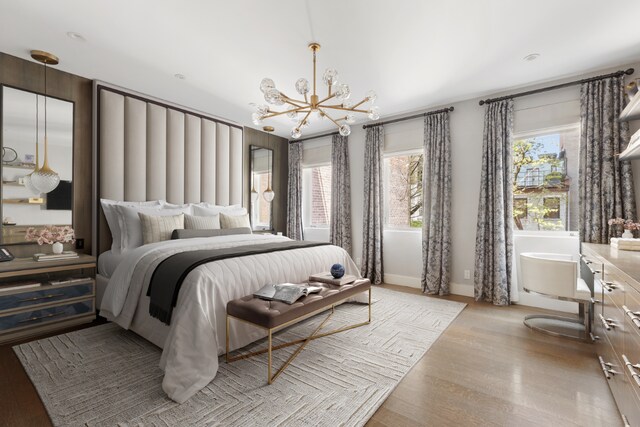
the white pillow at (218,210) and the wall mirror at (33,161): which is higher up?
the wall mirror at (33,161)

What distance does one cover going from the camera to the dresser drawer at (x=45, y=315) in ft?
8.35

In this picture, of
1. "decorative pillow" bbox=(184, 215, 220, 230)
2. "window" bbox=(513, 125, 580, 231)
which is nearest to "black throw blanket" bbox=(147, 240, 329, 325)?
"decorative pillow" bbox=(184, 215, 220, 230)

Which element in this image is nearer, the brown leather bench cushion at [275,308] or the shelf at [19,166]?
→ the brown leather bench cushion at [275,308]

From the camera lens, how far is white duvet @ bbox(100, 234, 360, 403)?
1.87 m

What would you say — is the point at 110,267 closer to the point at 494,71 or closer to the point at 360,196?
the point at 360,196

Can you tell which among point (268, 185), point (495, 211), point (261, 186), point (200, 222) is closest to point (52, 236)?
point (200, 222)

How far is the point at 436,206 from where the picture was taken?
4.18 metres

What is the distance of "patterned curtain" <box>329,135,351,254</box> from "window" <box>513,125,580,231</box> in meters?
2.40

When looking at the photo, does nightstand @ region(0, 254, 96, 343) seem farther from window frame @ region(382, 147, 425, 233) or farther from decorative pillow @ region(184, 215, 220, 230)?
window frame @ region(382, 147, 425, 233)

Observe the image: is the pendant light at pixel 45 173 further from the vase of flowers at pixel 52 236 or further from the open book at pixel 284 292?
the open book at pixel 284 292

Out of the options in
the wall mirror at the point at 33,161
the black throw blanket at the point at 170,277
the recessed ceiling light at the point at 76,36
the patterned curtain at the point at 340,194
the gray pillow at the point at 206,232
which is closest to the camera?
the black throw blanket at the point at 170,277

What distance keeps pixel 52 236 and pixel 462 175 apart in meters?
4.76

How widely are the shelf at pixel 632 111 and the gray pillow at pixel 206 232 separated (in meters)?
4.17

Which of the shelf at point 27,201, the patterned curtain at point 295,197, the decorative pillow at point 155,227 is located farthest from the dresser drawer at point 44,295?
the patterned curtain at point 295,197
